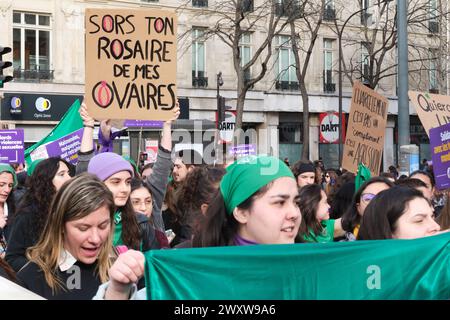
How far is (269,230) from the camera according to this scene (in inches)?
120

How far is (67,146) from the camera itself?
9.16 meters

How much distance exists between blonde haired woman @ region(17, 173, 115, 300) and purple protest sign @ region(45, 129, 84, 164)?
5941mm

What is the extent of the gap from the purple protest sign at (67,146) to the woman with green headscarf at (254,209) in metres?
6.06

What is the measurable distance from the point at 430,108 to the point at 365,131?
86cm

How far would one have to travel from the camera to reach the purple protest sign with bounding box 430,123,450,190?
24.3 feet

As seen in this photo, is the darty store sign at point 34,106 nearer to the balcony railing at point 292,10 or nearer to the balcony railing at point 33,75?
the balcony railing at point 33,75

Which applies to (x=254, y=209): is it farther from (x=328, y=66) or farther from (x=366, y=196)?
(x=328, y=66)

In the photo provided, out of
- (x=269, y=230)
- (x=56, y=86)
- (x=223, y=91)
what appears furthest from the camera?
(x=223, y=91)

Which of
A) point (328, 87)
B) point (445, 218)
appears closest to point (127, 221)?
point (445, 218)

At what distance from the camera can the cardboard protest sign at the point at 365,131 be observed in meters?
8.70

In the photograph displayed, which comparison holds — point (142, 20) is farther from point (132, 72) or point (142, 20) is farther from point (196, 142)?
point (196, 142)

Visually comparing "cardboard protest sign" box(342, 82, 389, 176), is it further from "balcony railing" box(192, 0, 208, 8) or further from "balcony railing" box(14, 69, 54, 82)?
"balcony railing" box(192, 0, 208, 8)
